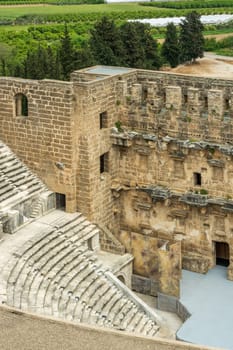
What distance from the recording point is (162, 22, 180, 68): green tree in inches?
2298

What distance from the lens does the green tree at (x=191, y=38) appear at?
61688mm

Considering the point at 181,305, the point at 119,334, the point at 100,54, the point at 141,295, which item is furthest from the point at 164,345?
the point at 100,54

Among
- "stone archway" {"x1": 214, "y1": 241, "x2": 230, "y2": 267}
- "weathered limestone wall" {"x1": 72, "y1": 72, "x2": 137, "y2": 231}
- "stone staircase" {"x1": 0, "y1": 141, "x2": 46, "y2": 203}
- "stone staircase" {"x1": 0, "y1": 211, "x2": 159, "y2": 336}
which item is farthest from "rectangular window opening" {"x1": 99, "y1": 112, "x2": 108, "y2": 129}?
"stone archway" {"x1": 214, "y1": 241, "x2": 230, "y2": 267}

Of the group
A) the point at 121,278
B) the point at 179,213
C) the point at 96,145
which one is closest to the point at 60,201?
the point at 96,145

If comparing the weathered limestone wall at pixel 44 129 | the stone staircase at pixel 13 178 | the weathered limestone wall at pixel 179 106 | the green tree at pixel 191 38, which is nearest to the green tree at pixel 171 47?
the green tree at pixel 191 38

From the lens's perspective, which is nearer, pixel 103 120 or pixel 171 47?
pixel 103 120

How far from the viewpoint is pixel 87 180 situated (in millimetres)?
23203

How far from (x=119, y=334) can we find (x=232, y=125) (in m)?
9.80

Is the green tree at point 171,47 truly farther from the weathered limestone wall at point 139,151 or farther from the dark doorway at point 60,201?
the dark doorway at point 60,201

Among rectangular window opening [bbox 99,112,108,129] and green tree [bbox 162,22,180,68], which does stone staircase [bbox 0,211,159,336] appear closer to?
rectangular window opening [bbox 99,112,108,129]

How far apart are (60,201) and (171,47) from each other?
37.8 meters

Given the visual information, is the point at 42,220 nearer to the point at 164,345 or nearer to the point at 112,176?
the point at 112,176

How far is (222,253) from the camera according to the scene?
24172 mm

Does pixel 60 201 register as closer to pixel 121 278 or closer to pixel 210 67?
pixel 121 278
